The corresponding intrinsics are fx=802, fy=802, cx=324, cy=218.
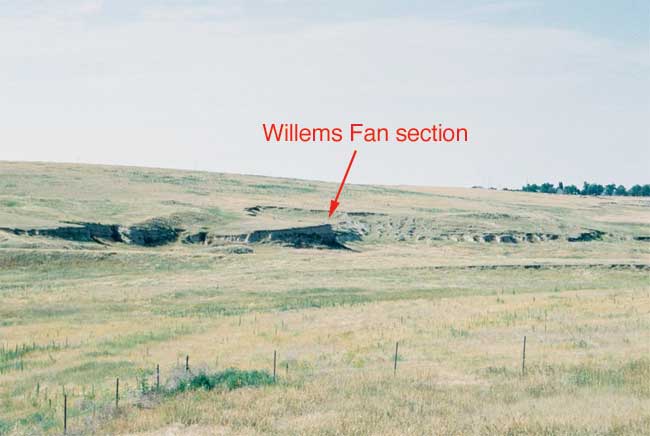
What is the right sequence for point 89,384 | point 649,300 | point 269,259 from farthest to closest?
1. point 269,259
2. point 649,300
3. point 89,384

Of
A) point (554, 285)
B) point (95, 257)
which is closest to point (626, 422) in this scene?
point (554, 285)

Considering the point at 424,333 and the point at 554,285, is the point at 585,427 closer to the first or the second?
the point at 424,333

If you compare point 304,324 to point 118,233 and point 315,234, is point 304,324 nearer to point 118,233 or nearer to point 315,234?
point 315,234

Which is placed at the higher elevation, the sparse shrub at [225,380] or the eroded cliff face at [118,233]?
the sparse shrub at [225,380]

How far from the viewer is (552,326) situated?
31375 millimetres

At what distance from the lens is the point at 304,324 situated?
35156mm

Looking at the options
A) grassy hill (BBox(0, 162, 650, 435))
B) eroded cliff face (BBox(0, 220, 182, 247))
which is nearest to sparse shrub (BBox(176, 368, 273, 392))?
grassy hill (BBox(0, 162, 650, 435))

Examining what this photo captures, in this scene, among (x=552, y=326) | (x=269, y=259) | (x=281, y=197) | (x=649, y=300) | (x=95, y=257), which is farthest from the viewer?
(x=281, y=197)

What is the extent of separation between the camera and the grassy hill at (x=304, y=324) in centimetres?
1833

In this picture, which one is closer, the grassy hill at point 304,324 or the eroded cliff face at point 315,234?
the grassy hill at point 304,324

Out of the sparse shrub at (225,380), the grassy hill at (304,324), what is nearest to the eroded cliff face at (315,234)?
the grassy hill at (304,324)

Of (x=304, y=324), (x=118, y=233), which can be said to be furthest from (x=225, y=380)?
(x=118, y=233)

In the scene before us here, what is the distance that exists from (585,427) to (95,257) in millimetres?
50630

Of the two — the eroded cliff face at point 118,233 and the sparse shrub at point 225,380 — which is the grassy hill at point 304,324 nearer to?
the sparse shrub at point 225,380
